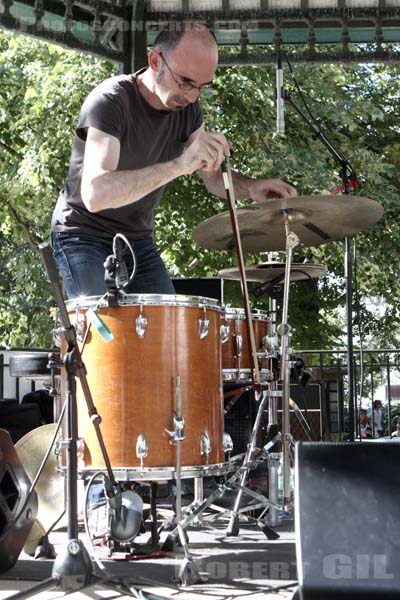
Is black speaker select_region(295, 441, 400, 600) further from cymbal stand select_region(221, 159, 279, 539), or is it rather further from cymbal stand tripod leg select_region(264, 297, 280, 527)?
cymbal stand tripod leg select_region(264, 297, 280, 527)

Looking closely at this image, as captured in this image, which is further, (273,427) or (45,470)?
(273,427)

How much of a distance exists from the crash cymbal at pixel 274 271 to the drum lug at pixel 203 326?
1.38 meters

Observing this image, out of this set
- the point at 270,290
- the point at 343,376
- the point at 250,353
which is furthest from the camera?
the point at 343,376

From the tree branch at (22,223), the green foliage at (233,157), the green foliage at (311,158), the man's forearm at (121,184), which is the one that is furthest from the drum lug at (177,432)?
the tree branch at (22,223)

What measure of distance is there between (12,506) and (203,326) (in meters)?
1.08

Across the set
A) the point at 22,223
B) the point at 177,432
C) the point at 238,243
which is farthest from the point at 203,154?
the point at 22,223

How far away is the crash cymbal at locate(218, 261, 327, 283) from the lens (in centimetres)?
477

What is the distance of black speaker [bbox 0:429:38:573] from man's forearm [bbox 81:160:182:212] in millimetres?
1066

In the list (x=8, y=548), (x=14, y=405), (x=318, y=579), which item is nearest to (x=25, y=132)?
(x=14, y=405)

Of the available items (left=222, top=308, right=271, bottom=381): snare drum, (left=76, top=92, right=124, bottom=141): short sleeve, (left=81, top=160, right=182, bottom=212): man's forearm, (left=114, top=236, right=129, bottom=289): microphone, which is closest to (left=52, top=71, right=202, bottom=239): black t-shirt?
(left=76, top=92, right=124, bottom=141): short sleeve

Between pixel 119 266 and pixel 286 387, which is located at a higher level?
pixel 119 266

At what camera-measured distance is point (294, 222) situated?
4.07 m

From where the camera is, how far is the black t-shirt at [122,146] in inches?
135

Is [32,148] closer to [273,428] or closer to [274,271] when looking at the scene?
[274,271]
